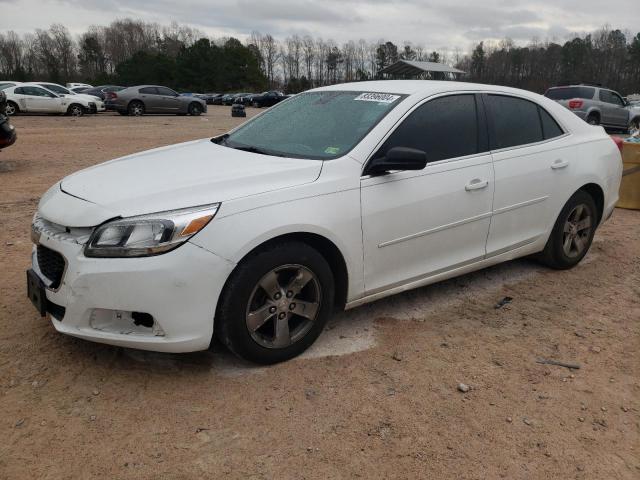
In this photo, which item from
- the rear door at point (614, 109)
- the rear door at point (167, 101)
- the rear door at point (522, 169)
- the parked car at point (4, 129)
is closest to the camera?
the rear door at point (522, 169)

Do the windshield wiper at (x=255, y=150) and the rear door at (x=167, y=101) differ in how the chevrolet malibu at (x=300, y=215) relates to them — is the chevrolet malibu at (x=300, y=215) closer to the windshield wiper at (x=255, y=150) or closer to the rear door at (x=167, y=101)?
the windshield wiper at (x=255, y=150)

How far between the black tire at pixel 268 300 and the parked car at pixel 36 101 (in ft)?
76.5

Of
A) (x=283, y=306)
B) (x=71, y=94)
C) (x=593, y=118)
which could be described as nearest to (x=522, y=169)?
(x=283, y=306)

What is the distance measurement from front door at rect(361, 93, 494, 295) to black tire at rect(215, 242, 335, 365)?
13.5 inches

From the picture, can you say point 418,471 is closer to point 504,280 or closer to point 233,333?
point 233,333

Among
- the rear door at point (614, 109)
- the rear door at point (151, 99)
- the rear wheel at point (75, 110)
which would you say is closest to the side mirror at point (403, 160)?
the rear door at point (614, 109)

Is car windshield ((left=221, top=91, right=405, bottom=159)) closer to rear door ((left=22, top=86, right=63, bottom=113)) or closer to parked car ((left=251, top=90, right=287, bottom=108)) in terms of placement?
rear door ((left=22, top=86, right=63, bottom=113))

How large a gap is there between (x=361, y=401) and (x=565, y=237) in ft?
9.31

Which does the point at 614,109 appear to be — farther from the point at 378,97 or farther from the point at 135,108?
the point at 135,108

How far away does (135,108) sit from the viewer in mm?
26328

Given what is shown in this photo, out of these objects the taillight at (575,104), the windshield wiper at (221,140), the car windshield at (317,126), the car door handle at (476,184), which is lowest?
the taillight at (575,104)

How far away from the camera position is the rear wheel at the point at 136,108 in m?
26.2

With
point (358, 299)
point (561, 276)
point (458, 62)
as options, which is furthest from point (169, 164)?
point (458, 62)

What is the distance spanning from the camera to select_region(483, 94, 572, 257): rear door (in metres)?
4.04
